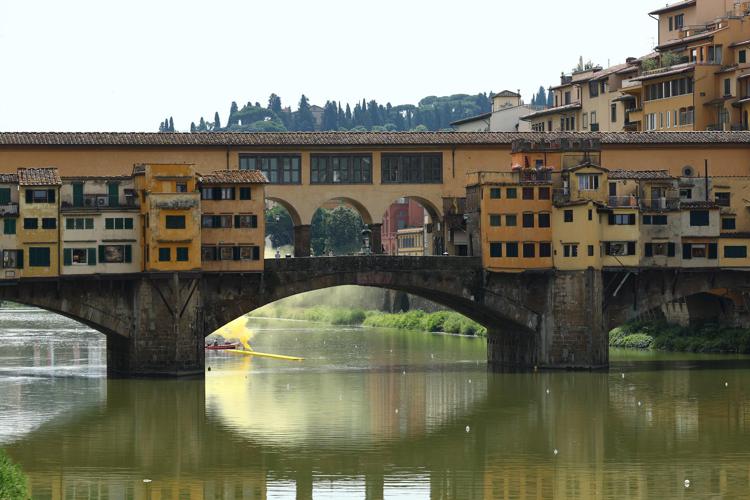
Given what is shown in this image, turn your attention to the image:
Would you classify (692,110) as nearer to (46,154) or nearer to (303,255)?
(303,255)

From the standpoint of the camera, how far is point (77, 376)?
66125 mm

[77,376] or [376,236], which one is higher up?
[376,236]

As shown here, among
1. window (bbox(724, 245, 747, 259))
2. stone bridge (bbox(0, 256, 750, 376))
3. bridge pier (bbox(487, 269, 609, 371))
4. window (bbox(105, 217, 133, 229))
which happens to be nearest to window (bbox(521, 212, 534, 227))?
stone bridge (bbox(0, 256, 750, 376))

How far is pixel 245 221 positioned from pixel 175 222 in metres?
3.12

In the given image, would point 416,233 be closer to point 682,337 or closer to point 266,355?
point 682,337

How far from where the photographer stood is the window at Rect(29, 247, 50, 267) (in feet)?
204

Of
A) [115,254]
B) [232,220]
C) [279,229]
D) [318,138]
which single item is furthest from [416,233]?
[115,254]

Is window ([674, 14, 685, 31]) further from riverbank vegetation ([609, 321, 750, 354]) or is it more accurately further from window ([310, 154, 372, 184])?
window ([310, 154, 372, 184])

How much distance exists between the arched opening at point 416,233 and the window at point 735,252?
10760mm

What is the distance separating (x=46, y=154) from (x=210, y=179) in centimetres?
693

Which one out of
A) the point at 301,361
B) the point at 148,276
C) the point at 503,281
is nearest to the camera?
the point at 148,276

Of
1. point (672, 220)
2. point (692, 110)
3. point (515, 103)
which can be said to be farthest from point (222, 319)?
point (515, 103)

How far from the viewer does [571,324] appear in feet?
219

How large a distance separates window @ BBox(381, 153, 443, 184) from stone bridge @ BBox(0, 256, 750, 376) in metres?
4.73
